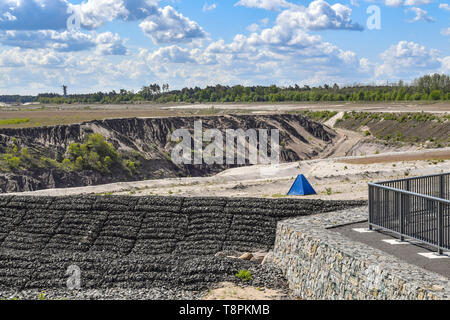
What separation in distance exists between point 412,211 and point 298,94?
441ft

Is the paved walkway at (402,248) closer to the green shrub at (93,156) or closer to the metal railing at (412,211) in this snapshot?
the metal railing at (412,211)

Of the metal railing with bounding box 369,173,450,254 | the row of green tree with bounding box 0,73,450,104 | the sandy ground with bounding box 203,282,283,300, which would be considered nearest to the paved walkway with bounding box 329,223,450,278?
the metal railing with bounding box 369,173,450,254

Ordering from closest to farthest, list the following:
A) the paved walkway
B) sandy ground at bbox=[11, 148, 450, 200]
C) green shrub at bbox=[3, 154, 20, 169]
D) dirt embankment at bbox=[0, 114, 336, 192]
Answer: the paved walkway < sandy ground at bbox=[11, 148, 450, 200] < green shrub at bbox=[3, 154, 20, 169] < dirt embankment at bbox=[0, 114, 336, 192]

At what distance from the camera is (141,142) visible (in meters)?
58.8

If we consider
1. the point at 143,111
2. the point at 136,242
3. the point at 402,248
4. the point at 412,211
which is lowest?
the point at 136,242

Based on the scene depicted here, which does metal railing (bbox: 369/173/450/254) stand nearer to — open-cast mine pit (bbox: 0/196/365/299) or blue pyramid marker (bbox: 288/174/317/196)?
open-cast mine pit (bbox: 0/196/365/299)

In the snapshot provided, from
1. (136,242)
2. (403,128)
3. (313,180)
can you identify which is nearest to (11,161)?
(313,180)

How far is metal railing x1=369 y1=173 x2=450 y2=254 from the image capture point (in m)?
10.8

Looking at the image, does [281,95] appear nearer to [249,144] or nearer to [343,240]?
[249,144]

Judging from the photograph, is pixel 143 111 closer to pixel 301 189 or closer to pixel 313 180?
pixel 313 180

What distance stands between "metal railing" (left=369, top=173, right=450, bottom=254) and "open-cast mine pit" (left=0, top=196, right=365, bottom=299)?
3.36 m

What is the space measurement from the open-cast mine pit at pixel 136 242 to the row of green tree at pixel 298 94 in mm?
99700

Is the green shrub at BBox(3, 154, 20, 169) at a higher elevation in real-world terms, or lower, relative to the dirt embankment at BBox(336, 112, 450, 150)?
lower
